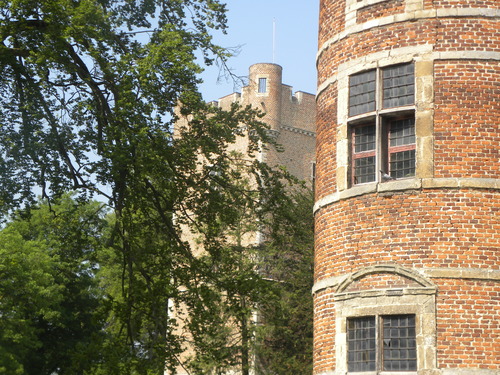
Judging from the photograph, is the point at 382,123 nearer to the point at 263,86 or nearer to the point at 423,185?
the point at 423,185

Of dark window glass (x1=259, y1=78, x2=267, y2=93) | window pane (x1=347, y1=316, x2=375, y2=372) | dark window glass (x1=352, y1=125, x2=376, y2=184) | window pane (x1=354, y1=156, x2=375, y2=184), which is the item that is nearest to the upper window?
dark window glass (x1=259, y1=78, x2=267, y2=93)

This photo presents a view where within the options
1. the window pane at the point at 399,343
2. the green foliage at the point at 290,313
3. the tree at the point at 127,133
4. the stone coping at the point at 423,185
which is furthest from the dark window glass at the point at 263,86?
the window pane at the point at 399,343

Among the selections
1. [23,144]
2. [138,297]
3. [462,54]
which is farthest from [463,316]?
[23,144]

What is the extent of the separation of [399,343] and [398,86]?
13.2 ft

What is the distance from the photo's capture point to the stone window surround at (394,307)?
1342cm

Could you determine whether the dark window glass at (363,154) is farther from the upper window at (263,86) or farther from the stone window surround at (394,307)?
the upper window at (263,86)

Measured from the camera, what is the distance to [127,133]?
16.3 metres

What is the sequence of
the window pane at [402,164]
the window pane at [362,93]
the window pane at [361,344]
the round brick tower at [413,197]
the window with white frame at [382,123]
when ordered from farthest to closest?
the window pane at [362,93]
the window with white frame at [382,123]
the window pane at [402,164]
the window pane at [361,344]
the round brick tower at [413,197]

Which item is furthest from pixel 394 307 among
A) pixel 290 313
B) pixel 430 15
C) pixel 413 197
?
pixel 290 313

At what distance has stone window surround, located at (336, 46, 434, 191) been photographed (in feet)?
46.4

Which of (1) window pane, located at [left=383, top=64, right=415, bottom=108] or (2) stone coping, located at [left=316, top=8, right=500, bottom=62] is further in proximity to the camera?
(1) window pane, located at [left=383, top=64, right=415, bottom=108]

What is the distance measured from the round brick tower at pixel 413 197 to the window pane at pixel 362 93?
0.8 inches

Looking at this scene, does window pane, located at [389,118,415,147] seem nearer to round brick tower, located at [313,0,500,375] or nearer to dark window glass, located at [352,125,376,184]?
round brick tower, located at [313,0,500,375]

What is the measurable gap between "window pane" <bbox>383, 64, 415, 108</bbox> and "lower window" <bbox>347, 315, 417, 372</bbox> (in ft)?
11.1
